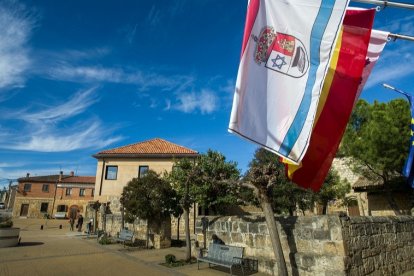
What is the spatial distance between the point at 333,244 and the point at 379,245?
73.8 inches

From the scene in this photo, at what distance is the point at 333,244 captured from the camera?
657cm

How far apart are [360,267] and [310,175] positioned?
3.55m

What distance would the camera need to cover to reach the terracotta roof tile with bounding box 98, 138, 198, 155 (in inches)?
1061

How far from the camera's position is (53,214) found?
47969 mm

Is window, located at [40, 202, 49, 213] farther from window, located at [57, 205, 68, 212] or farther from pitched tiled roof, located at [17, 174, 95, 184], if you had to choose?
pitched tiled roof, located at [17, 174, 95, 184]

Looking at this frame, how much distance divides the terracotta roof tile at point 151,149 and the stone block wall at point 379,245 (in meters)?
A: 19.3

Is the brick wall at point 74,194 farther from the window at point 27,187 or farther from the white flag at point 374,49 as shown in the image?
the white flag at point 374,49

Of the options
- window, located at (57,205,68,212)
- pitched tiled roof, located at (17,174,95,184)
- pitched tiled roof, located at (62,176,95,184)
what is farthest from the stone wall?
pitched tiled roof, located at (17,174,95,184)

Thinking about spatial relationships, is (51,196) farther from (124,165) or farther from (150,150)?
(150,150)

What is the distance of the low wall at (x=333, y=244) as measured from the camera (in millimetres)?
6562

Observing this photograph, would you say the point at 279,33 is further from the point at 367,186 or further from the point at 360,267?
the point at 367,186

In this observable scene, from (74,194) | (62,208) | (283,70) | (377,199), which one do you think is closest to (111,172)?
(377,199)

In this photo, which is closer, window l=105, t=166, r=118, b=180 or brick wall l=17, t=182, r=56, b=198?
window l=105, t=166, r=118, b=180

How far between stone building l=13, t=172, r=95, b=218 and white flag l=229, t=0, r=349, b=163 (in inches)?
1922
